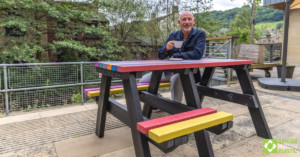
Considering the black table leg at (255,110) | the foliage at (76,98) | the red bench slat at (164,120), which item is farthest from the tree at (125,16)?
the red bench slat at (164,120)

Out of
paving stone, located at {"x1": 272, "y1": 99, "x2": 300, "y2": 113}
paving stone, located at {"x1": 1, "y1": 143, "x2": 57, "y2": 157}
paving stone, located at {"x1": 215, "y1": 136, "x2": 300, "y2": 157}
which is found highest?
paving stone, located at {"x1": 272, "y1": 99, "x2": 300, "y2": 113}

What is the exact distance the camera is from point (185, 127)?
1217 millimetres

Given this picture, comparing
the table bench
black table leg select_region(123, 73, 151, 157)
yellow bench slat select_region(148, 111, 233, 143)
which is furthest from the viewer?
the table bench

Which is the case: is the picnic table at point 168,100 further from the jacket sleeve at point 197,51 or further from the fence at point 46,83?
the fence at point 46,83

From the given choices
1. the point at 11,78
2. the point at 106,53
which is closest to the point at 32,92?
the point at 11,78

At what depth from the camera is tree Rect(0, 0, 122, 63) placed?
25.2 feet

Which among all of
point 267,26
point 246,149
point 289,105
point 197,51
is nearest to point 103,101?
point 197,51

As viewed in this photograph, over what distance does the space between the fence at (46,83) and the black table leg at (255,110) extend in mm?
2532

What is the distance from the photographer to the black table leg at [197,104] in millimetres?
1574

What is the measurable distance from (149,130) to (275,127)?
79.5 inches

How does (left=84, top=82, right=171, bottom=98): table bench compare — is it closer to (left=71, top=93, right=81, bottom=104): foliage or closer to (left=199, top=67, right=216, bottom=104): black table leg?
(left=199, top=67, right=216, bottom=104): black table leg

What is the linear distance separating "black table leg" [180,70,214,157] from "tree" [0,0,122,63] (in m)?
7.83

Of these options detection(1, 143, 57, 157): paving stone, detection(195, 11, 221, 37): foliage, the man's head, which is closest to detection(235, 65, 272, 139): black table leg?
the man's head

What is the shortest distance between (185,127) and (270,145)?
4.23 ft
